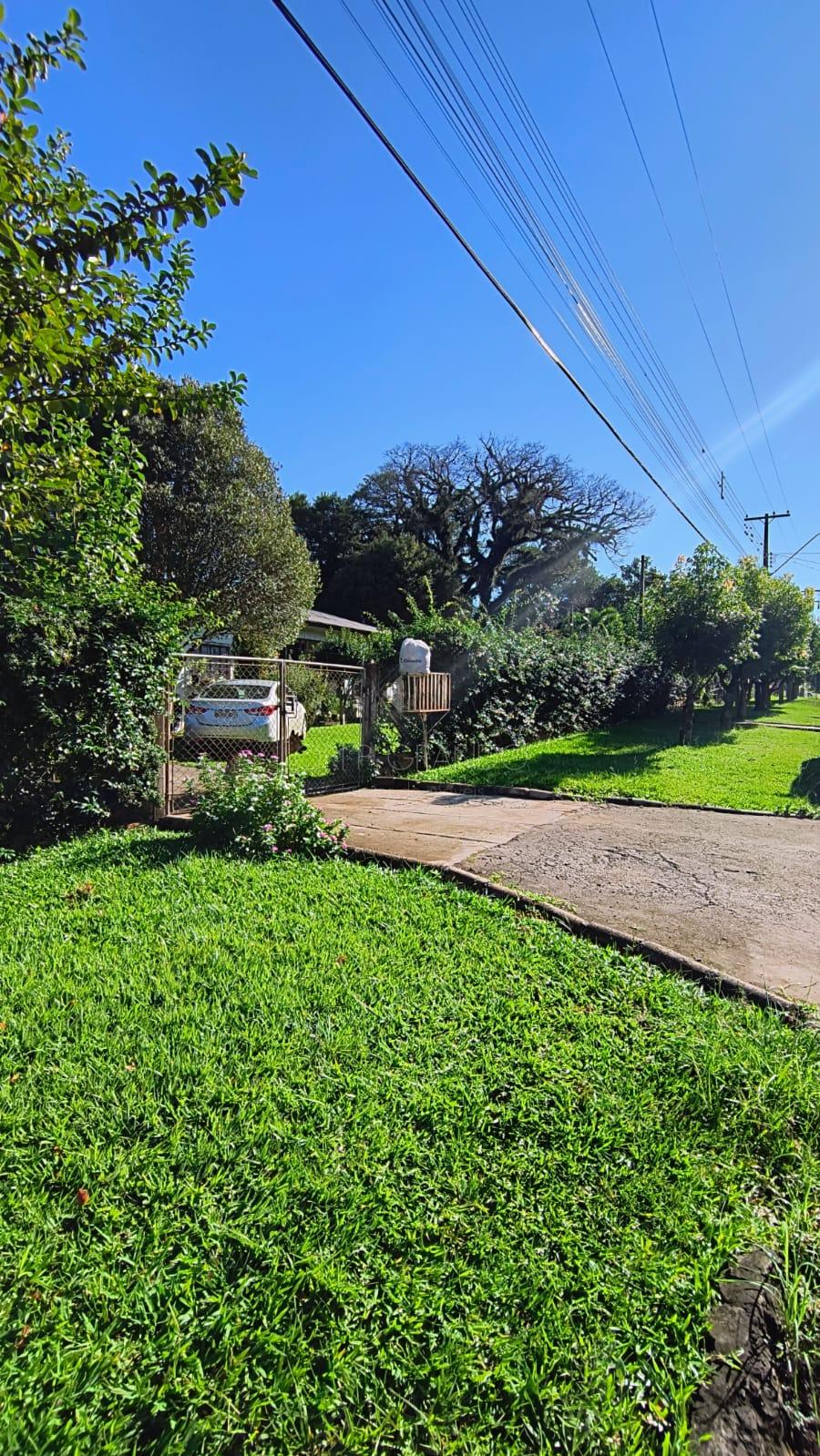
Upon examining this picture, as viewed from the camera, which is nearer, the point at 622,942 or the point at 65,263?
the point at 65,263

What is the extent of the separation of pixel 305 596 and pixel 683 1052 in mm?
19012

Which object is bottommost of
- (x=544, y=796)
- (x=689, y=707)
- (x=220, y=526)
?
(x=544, y=796)

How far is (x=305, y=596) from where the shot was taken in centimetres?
2023

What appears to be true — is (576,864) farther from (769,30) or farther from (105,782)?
Result: (769,30)

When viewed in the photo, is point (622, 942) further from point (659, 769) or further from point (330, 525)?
point (330, 525)

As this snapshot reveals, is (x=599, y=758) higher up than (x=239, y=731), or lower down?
lower down

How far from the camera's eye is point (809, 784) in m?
8.49

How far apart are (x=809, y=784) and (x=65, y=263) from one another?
30.2ft

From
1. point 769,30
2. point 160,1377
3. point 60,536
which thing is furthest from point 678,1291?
point 769,30

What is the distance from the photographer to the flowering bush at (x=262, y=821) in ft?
16.8

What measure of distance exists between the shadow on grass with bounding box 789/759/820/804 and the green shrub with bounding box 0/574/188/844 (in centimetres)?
757

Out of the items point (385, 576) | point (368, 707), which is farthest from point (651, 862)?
point (385, 576)

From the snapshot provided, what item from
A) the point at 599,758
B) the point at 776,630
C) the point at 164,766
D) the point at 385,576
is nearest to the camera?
the point at 164,766

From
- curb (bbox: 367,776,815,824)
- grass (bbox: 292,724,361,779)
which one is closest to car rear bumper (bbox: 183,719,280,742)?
grass (bbox: 292,724,361,779)
